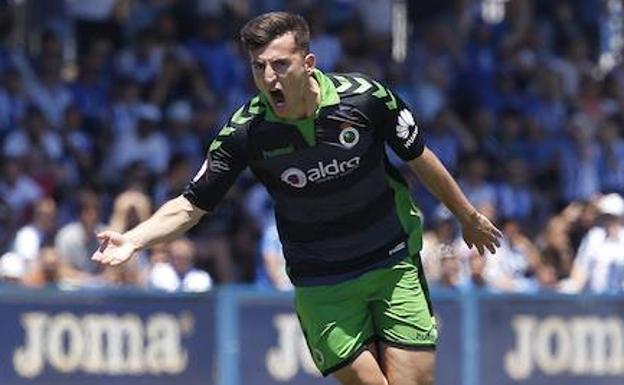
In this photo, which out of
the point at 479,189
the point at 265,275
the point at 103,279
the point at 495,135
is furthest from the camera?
the point at 495,135

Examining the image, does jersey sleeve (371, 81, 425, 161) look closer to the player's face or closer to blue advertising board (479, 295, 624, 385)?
the player's face

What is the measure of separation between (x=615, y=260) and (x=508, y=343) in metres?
2.06

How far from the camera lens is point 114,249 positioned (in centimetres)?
862

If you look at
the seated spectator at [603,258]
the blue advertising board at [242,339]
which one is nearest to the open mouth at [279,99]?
the blue advertising board at [242,339]

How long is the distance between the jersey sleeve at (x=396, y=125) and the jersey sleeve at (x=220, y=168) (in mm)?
647

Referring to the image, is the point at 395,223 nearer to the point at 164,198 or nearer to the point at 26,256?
the point at 26,256

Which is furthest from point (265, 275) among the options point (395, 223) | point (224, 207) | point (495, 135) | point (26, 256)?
point (395, 223)

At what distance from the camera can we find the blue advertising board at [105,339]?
14117 mm

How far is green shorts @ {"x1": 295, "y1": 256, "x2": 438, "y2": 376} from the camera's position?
29.9 feet

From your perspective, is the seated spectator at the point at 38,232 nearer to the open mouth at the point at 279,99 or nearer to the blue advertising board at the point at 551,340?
the blue advertising board at the point at 551,340

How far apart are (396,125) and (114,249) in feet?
4.77

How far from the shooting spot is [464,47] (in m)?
21.5

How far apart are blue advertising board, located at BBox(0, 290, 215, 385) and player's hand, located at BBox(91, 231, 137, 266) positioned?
18.3 ft

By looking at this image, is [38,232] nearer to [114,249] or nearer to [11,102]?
[11,102]
